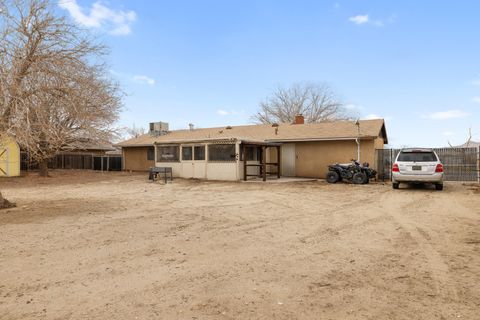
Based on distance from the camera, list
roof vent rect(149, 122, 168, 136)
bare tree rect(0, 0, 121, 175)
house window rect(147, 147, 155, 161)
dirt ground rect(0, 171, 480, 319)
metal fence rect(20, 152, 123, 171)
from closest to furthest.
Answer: dirt ground rect(0, 171, 480, 319) → bare tree rect(0, 0, 121, 175) → house window rect(147, 147, 155, 161) → roof vent rect(149, 122, 168, 136) → metal fence rect(20, 152, 123, 171)

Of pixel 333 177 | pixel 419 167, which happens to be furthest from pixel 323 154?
pixel 419 167

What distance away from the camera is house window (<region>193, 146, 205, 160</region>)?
19.6 m

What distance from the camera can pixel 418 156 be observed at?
1278 centimetres

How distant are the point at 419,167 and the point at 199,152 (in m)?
12.0

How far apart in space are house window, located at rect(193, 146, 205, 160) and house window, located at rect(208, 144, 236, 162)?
1.70 ft

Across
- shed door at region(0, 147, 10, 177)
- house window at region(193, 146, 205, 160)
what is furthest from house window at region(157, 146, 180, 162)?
shed door at region(0, 147, 10, 177)

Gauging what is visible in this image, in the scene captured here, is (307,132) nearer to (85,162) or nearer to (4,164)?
(4,164)

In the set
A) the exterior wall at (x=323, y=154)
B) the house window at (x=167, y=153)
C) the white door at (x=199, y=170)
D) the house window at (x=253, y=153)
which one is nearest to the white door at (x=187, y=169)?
the white door at (x=199, y=170)

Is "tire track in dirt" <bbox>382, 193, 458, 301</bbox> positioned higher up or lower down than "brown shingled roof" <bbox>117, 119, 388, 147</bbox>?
lower down

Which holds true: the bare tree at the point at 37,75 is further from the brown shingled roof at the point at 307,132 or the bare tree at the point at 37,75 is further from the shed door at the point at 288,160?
the shed door at the point at 288,160

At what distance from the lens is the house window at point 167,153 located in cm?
2087

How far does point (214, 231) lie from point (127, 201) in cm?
535

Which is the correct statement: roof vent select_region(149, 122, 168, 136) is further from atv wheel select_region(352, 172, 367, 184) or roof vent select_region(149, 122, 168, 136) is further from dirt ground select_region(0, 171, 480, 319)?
dirt ground select_region(0, 171, 480, 319)

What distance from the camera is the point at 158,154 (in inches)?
859
